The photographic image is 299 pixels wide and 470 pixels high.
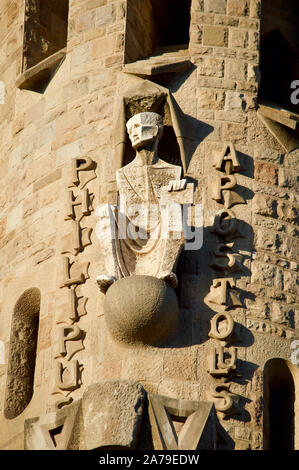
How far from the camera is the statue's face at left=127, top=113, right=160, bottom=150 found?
17.7 meters

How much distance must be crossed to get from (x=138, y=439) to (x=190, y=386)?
2.75ft

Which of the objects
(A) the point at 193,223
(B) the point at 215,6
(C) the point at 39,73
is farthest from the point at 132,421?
(B) the point at 215,6

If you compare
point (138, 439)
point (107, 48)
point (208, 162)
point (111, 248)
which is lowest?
point (138, 439)

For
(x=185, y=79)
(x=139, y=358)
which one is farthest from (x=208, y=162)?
(x=139, y=358)

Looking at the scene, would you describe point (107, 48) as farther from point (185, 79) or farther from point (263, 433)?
point (263, 433)

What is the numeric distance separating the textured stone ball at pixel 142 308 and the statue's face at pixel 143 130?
5.11 ft

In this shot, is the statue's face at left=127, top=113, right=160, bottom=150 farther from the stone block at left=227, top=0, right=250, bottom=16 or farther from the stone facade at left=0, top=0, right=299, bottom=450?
the stone block at left=227, top=0, right=250, bottom=16

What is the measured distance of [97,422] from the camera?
16.1 m

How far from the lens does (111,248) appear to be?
670 inches

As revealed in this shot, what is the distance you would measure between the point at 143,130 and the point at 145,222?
3.11 feet

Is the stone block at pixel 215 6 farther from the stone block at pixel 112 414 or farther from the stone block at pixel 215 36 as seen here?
the stone block at pixel 112 414

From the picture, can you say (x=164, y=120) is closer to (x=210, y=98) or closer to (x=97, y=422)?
(x=210, y=98)

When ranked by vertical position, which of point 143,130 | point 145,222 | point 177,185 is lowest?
point 145,222

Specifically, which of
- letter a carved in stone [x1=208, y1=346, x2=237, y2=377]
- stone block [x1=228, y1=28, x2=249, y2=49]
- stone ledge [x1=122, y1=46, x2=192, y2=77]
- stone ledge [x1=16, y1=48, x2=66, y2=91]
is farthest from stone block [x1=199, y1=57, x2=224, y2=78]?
letter a carved in stone [x1=208, y1=346, x2=237, y2=377]
